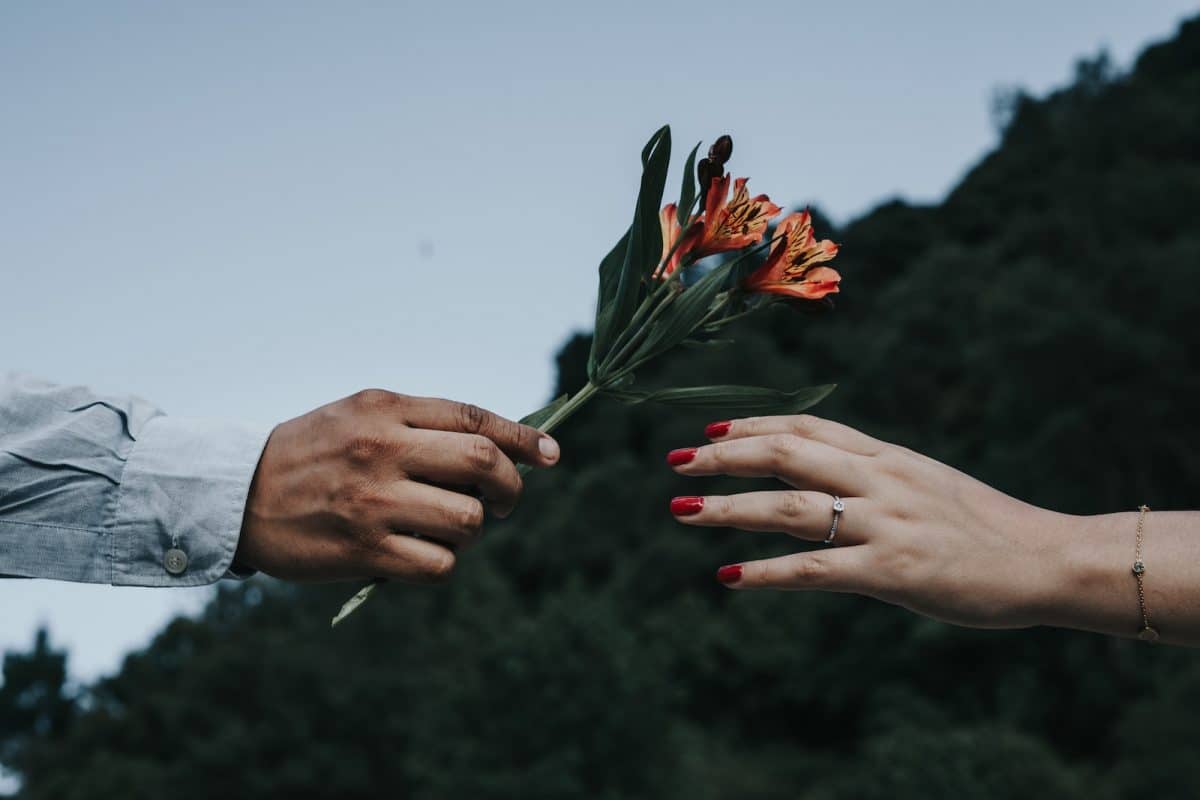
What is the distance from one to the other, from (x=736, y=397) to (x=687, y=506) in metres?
0.19

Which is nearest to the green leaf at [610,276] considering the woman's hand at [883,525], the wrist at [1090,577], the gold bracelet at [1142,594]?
the woman's hand at [883,525]

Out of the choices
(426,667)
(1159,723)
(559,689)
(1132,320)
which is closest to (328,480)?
(1159,723)

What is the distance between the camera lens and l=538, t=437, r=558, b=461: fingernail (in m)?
1.54

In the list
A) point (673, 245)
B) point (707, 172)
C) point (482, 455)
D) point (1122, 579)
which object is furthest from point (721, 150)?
point (1122, 579)

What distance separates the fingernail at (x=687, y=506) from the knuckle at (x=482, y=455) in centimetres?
37

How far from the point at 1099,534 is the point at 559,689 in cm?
2584

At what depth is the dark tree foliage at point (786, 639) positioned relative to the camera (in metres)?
26.1

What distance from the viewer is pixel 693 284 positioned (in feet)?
5.54

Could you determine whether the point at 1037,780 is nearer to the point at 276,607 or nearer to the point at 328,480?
the point at 328,480

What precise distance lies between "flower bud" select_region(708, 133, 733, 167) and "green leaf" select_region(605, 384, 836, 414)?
0.33 m

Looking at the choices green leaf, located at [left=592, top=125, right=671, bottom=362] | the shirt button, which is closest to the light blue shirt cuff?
the shirt button

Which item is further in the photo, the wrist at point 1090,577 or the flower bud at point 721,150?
the wrist at point 1090,577

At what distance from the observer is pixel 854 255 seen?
4647 centimetres

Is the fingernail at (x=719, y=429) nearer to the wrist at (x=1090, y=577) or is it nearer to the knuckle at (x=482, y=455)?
the knuckle at (x=482, y=455)
